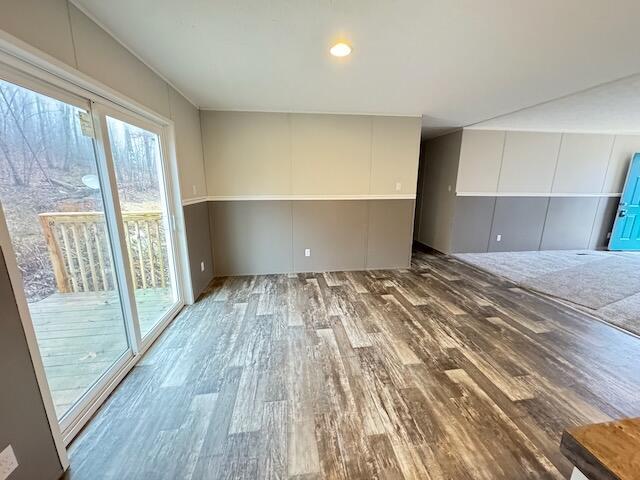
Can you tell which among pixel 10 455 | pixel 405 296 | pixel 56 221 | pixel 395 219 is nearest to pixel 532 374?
pixel 405 296

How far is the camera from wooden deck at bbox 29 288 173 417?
1487mm

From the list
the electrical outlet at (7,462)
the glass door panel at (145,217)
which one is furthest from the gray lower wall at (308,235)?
the electrical outlet at (7,462)

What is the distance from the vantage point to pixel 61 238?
1551 mm

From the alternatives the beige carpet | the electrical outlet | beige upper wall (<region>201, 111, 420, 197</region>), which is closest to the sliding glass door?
the electrical outlet

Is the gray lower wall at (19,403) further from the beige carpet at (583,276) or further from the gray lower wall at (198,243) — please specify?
the beige carpet at (583,276)

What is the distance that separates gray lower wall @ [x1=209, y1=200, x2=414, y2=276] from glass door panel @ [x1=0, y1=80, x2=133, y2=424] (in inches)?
80.1

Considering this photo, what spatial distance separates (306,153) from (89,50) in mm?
2559

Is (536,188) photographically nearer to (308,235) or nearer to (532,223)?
(532,223)

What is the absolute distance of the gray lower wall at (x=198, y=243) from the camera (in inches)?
123

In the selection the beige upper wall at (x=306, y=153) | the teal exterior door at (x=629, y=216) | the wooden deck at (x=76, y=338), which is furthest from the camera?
the teal exterior door at (x=629, y=216)

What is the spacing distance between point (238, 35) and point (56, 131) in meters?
1.27

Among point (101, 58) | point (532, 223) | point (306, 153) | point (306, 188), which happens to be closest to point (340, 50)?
point (101, 58)

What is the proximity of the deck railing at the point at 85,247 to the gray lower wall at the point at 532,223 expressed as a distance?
511cm

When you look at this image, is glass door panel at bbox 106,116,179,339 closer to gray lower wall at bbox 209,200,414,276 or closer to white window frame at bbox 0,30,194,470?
white window frame at bbox 0,30,194,470
